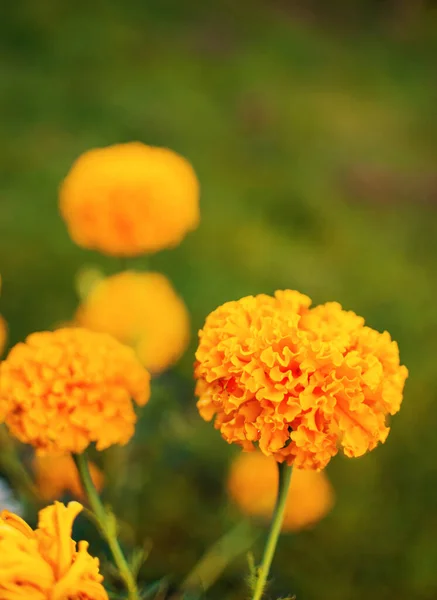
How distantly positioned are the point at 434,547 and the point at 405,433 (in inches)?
17.6

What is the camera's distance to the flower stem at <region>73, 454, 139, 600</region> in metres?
0.70

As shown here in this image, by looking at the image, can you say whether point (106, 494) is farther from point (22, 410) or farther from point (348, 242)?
point (348, 242)

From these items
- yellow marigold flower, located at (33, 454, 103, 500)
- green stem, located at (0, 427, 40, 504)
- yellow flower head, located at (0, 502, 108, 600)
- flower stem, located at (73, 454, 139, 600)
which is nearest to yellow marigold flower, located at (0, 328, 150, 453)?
flower stem, located at (73, 454, 139, 600)

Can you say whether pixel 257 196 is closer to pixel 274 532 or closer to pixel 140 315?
pixel 140 315

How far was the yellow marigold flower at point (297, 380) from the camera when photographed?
699mm

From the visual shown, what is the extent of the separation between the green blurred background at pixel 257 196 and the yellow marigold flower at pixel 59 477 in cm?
7

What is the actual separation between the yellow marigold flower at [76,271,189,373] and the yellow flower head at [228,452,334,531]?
0.92ft

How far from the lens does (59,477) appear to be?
1388mm

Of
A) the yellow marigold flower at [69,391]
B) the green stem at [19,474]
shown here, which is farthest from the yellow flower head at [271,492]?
the yellow marigold flower at [69,391]

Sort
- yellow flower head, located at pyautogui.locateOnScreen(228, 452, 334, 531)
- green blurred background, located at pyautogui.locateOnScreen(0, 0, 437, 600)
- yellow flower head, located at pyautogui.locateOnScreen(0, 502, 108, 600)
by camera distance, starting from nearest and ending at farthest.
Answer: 1. yellow flower head, located at pyautogui.locateOnScreen(0, 502, 108, 600)
2. yellow flower head, located at pyautogui.locateOnScreen(228, 452, 334, 531)
3. green blurred background, located at pyautogui.locateOnScreen(0, 0, 437, 600)

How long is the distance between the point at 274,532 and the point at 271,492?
2.60ft

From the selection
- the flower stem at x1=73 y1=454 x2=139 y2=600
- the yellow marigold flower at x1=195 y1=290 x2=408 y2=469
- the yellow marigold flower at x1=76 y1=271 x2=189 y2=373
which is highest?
the yellow marigold flower at x1=195 y1=290 x2=408 y2=469

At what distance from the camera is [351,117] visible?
15.3 ft

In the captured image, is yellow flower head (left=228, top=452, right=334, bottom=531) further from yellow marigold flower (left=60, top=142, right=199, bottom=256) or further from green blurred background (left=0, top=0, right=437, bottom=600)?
yellow marigold flower (left=60, top=142, right=199, bottom=256)
